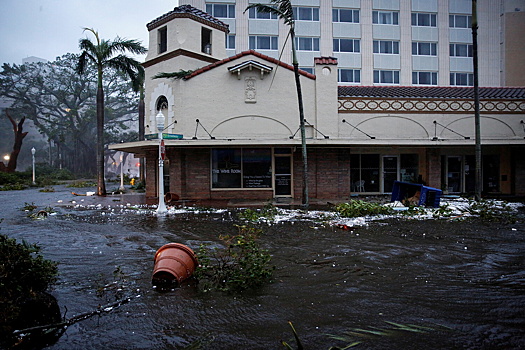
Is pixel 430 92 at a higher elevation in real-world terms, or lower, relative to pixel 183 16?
lower

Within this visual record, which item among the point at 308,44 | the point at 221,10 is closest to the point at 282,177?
the point at 308,44

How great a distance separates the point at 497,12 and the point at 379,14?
1262cm

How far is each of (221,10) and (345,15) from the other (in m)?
12.2

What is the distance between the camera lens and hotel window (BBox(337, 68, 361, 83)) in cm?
3665

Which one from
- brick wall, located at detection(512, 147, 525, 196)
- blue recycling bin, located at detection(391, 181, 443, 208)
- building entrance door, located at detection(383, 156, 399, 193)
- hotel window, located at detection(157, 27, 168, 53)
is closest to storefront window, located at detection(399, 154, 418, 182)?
building entrance door, located at detection(383, 156, 399, 193)

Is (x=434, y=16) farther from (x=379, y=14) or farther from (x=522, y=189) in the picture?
(x=522, y=189)

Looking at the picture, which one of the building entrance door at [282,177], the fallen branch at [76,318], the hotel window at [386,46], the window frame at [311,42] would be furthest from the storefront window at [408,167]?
the hotel window at [386,46]

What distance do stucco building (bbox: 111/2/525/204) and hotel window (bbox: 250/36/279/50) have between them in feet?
57.2

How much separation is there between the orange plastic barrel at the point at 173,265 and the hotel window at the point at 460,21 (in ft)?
136

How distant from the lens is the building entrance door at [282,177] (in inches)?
696

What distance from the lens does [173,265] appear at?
18.1 feet

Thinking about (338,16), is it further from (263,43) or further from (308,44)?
(263,43)

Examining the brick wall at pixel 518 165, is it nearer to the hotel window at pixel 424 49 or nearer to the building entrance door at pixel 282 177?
the building entrance door at pixel 282 177

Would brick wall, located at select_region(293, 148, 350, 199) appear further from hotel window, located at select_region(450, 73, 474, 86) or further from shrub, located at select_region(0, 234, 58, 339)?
hotel window, located at select_region(450, 73, 474, 86)
